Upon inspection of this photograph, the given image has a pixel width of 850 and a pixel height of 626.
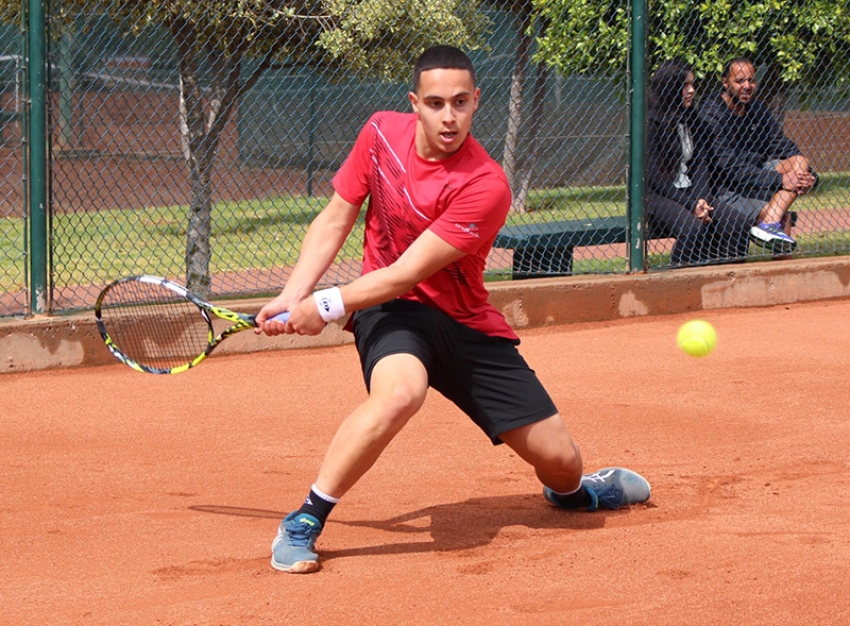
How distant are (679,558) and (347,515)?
48.5 inches

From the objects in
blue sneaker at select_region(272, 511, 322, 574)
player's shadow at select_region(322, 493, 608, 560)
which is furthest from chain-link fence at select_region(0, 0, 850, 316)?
blue sneaker at select_region(272, 511, 322, 574)

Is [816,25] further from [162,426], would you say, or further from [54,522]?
[54,522]

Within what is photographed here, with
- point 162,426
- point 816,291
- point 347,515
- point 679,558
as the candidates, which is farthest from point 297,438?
point 816,291

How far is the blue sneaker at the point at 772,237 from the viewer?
855cm

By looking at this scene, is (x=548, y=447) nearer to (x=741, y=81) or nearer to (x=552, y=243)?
(x=552, y=243)

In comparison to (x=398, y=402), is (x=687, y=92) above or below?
above

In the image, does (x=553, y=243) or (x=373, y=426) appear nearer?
(x=373, y=426)

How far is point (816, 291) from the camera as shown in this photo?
27.6ft

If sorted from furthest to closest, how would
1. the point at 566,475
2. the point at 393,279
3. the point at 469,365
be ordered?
the point at 566,475 < the point at 469,365 < the point at 393,279

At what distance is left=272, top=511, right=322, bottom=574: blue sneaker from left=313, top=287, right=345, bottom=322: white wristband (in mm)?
641

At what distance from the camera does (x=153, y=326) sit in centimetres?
623

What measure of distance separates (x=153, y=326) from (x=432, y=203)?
2.80 meters

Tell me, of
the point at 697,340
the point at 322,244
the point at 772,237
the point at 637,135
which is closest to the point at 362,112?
the point at 637,135

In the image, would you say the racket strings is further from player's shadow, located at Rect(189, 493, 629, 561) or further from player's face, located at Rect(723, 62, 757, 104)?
player's face, located at Rect(723, 62, 757, 104)
